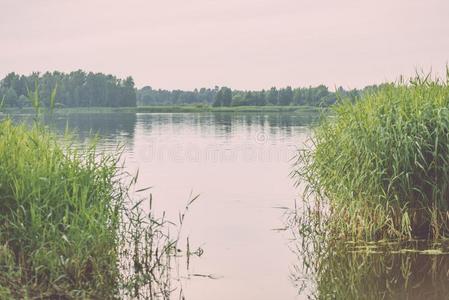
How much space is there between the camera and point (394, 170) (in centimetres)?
919

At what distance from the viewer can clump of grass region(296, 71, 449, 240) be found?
9273 millimetres

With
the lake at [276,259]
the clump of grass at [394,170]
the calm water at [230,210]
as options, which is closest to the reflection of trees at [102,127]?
the calm water at [230,210]

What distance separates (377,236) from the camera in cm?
972

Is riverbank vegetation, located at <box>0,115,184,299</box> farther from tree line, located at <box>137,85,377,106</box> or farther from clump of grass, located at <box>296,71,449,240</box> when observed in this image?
tree line, located at <box>137,85,377,106</box>

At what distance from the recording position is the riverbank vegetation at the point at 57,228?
22.6 ft

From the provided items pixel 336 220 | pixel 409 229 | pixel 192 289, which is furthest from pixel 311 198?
pixel 192 289

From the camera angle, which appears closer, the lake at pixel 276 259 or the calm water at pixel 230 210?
the lake at pixel 276 259

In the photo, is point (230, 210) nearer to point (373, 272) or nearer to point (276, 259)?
point (276, 259)

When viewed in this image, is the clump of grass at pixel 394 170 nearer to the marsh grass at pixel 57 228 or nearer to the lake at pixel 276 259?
the lake at pixel 276 259

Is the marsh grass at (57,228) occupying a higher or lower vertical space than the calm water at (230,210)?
higher

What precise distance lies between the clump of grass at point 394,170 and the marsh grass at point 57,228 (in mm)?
3075

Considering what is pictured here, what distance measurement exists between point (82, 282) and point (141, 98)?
517 feet

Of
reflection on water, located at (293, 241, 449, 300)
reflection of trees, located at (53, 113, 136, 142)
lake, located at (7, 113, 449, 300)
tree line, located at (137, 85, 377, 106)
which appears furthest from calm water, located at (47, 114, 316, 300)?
tree line, located at (137, 85, 377, 106)

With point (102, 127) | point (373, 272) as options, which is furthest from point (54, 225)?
point (102, 127)
